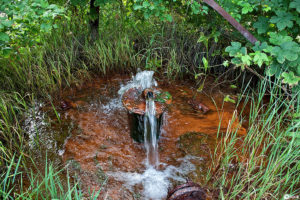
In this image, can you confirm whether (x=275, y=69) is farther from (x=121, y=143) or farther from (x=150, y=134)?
(x=121, y=143)

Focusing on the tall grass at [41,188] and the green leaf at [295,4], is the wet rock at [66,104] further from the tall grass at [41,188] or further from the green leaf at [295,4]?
the green leaf at [295,4]

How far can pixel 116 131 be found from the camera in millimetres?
2863

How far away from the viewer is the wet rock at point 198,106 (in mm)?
3146

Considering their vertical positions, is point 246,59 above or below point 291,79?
above

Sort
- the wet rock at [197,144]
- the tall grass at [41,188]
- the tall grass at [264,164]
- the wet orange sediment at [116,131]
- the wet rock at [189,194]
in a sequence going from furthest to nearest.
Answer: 1. the wet rock at [197,144]
2. the wet orange sediment at [116,131]
3. the wet rock at [189,194]
4. the tall grass at [264,164]
5. the tall grass at [41,188]

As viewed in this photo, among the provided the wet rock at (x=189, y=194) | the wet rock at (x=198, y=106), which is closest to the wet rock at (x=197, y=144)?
the wet rock at (x=198, y=106)

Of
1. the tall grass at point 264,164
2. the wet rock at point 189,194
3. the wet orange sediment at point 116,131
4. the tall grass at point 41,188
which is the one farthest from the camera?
the wet orange sediment at point 116,131

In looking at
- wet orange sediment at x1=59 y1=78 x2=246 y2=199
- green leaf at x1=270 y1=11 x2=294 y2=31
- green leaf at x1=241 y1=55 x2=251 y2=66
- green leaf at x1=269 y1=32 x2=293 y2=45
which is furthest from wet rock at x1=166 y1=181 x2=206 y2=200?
green leaf at x1=270 y1=11 x2=294 y2=31

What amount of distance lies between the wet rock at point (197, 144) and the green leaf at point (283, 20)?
1390 millimetres

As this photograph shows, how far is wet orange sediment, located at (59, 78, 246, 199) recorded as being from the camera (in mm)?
2412

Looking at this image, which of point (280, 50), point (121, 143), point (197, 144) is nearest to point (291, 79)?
point (280, 50)

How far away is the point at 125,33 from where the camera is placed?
3.78m

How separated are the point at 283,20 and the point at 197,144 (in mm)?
1567

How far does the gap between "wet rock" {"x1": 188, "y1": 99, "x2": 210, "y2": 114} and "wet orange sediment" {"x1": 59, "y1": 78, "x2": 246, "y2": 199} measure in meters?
0.05
